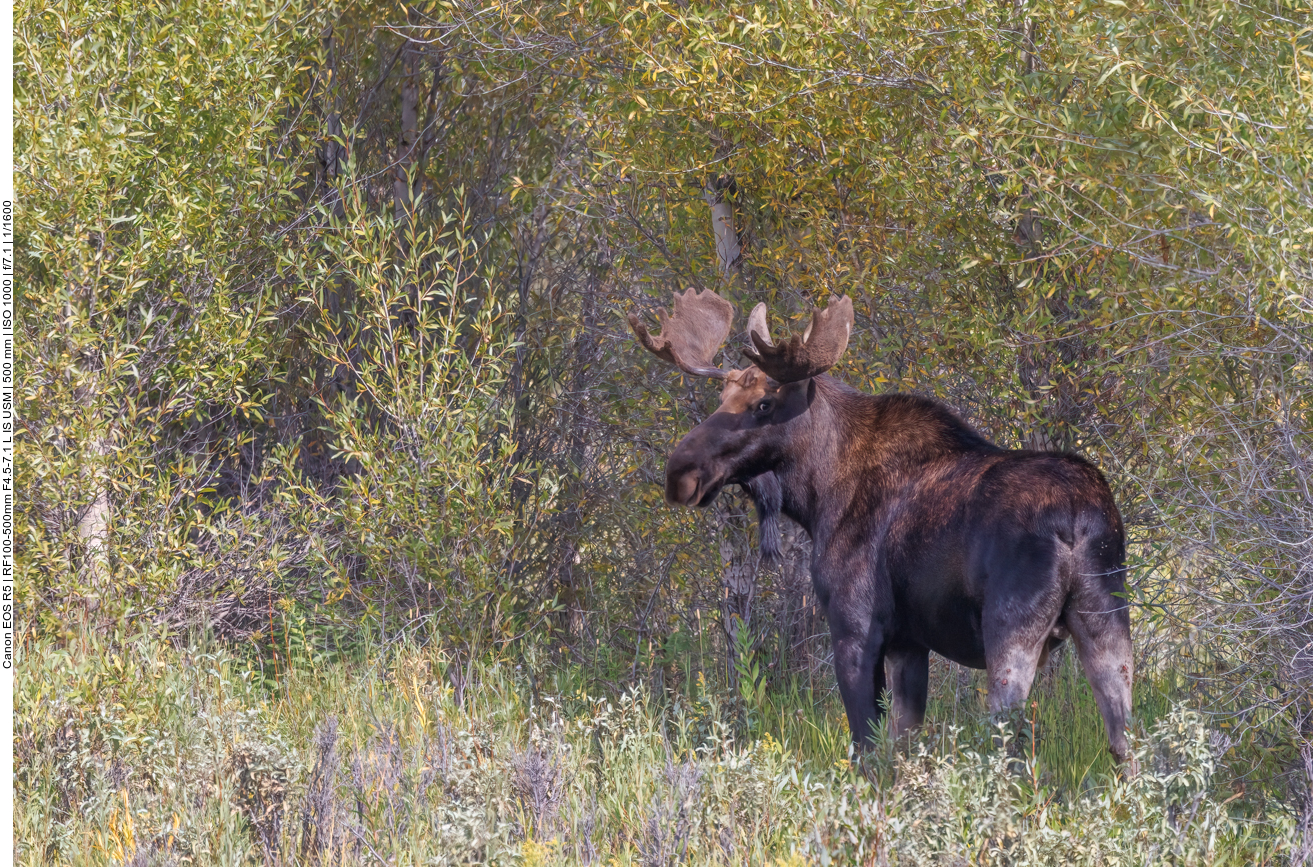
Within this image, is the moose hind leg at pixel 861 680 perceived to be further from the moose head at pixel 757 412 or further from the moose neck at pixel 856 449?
the moose head at pixel 757 412

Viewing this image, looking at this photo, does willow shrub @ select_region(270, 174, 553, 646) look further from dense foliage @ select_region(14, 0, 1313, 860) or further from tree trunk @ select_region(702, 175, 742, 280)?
tree trunk @ select_region(702, 175, 742, 280)

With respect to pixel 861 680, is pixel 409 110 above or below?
above

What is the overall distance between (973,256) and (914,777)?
9.39 feet

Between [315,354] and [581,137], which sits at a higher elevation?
[581,137]

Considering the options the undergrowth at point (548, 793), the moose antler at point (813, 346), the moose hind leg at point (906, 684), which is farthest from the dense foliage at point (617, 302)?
the moose antler at point (813, 346)

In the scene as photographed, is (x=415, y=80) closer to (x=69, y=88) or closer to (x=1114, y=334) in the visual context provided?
(x=69, y=88)

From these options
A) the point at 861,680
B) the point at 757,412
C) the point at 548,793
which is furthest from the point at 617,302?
the point at 548,793

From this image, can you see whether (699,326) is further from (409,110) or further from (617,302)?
(409,110)

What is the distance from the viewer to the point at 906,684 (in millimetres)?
5820

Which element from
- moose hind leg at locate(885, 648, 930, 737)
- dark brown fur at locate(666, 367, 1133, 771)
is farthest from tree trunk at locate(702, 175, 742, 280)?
moose hind leg at locate(885, 648, 930, 737)

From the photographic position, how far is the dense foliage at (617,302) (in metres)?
5.23

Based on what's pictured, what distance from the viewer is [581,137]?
9219mm

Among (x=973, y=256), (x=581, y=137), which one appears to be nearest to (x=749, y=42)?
(x=973, y=256)

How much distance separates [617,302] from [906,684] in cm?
335
